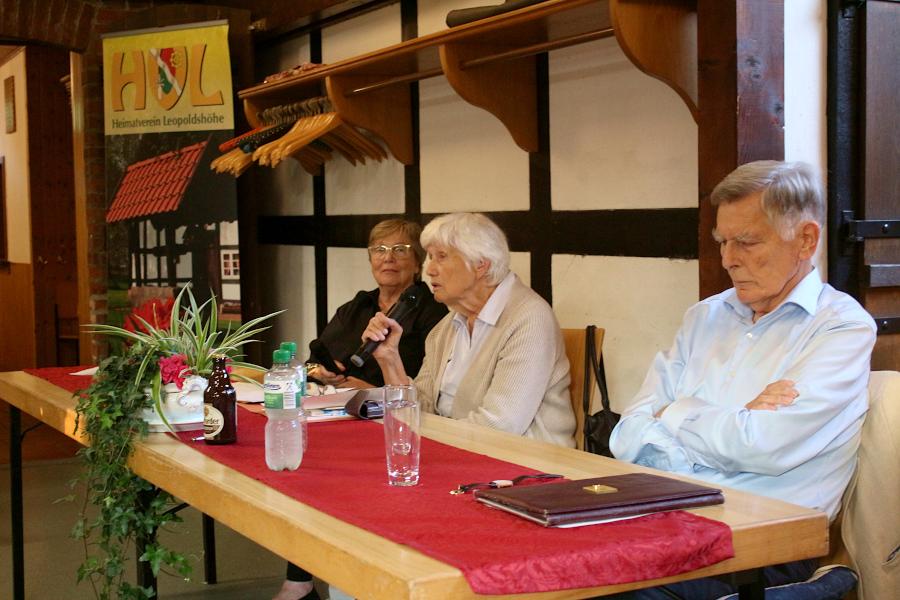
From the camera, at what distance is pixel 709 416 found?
8.04ft

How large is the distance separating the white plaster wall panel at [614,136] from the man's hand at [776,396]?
4.14 ft

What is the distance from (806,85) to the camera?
307 centimetres

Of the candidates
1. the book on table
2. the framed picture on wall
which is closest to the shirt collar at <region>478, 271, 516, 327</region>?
the book on table

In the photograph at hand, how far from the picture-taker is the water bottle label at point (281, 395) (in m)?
2.55

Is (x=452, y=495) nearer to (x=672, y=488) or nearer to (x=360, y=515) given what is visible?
(x=360, y=515)

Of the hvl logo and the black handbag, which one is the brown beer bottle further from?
the hvl logo

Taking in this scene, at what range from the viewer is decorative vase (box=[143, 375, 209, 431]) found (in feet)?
9.37

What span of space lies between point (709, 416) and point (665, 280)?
1.29m

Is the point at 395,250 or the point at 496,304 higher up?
the point at 395,250

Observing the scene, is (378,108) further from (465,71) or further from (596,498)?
(596,498)

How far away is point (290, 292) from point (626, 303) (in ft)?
9.28

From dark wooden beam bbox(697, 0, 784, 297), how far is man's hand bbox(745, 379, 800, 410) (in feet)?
2.11

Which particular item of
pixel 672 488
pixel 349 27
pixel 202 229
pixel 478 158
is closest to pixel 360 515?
pixel 672 488

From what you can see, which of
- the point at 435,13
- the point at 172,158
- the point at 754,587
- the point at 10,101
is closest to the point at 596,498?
the point at 754,587
